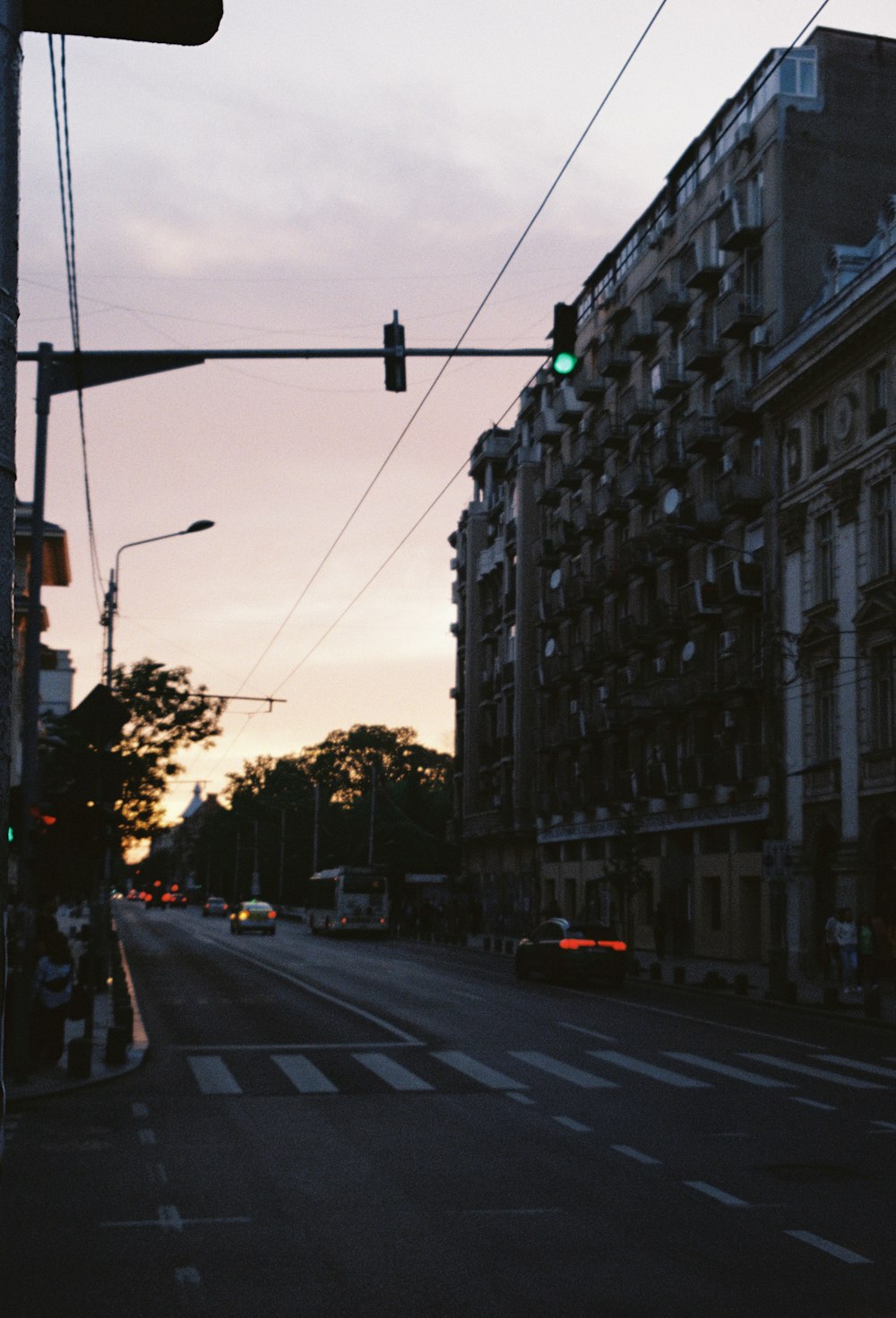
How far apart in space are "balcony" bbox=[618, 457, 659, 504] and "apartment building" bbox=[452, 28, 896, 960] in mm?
145

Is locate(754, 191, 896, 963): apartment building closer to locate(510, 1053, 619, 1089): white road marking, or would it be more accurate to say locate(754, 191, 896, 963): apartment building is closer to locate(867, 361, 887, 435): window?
locate(867, 361, 887, 435): window

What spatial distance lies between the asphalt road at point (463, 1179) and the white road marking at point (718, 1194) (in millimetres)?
33

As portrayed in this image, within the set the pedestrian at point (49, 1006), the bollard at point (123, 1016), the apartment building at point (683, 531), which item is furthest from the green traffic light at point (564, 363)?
the apartment building at point (683, 531)

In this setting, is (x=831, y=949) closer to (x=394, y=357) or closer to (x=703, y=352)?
(x=703, y=352)

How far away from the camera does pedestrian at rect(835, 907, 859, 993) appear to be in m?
33.1

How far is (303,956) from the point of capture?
51.0 m

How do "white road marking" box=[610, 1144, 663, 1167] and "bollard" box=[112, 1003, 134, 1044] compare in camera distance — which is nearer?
"white road marking" box=[610, 1144, 663, 1167]

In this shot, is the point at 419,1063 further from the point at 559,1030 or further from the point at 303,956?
the point at 303,956

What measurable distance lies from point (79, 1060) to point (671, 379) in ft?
133

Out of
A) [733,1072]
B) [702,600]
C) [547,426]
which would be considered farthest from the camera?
[547,426]

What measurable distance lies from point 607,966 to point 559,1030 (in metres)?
11.4

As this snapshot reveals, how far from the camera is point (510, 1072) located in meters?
18.7

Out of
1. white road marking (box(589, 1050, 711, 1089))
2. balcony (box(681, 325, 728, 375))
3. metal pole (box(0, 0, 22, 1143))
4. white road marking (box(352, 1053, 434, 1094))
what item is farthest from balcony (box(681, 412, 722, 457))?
metal pole (box(0, 0, 22, 1143))

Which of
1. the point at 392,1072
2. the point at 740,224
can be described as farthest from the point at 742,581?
the point at 392,1072
